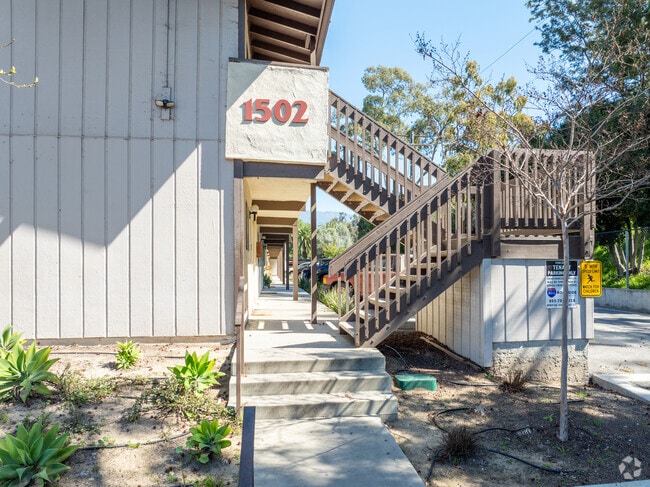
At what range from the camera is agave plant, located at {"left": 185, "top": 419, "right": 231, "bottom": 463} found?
309 cm

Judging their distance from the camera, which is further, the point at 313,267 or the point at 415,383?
the point at 313,267

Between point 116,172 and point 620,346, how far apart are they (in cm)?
869

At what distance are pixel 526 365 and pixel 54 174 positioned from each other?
6357 millimetres

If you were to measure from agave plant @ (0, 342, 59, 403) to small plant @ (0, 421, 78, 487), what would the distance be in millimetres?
895

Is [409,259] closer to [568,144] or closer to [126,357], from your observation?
[568,144]

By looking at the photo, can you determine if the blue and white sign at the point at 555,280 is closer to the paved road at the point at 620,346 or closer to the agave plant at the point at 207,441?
the paved road at the point at 620,346

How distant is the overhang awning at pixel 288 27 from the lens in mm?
6098

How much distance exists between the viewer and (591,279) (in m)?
4.08

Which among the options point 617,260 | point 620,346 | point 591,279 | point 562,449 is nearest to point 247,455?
point 562,449

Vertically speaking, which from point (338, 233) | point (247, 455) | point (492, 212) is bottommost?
point (247, 455)

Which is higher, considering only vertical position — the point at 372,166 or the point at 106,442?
the point at 372,166

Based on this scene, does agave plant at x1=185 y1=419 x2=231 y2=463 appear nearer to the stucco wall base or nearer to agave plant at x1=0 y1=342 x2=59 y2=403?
agave plant at x1=0 y1=342 x2=59 y2=403

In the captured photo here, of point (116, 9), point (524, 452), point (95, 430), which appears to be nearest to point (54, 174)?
point (116, 9)

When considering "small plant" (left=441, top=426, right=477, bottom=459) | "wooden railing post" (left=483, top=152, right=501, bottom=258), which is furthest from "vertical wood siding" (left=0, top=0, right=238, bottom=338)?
"wooden railing post" (left=483, top=152, right=501, bottom=258)
